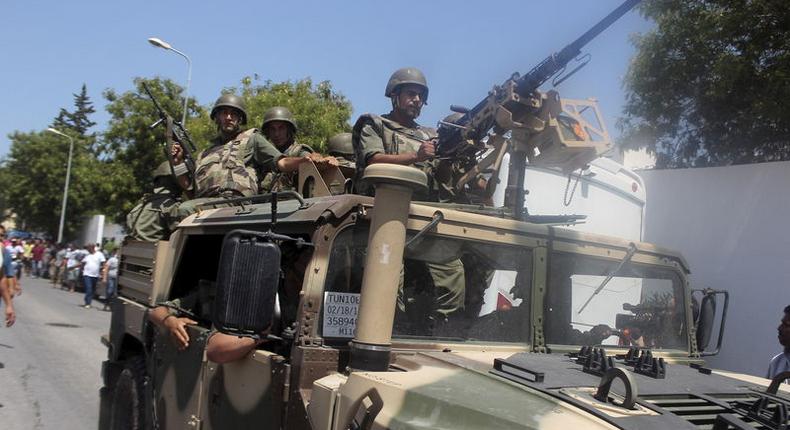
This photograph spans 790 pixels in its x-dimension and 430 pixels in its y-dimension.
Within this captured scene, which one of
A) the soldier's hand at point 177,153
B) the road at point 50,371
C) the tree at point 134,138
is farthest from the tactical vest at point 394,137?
the tree at point 134,138

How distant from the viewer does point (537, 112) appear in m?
3.61

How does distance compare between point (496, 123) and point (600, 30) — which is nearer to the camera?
point (600, 30)

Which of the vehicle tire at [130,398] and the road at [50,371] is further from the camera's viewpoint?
the road at [50,371]

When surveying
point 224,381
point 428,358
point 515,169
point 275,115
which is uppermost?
point 275,115

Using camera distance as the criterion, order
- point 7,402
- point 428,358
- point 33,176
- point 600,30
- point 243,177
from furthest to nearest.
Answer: point 33,176 → point 7,402 → point 243,177 → point 600,30 → point 428,358

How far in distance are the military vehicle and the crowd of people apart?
2.35 metres

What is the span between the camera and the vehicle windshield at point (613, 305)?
334 cm

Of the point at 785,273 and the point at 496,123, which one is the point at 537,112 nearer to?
the point at 496,123

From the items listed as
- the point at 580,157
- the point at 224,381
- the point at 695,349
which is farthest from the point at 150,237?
the point at 695,349

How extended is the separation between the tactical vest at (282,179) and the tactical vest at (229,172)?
16cm

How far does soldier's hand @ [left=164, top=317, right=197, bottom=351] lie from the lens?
3738 millimetres

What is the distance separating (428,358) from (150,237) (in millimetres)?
3431

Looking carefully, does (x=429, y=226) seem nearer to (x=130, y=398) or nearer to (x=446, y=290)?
(x=446, y=290)

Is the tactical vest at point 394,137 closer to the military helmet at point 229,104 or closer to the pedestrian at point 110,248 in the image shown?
the military helmet at point 229,104
